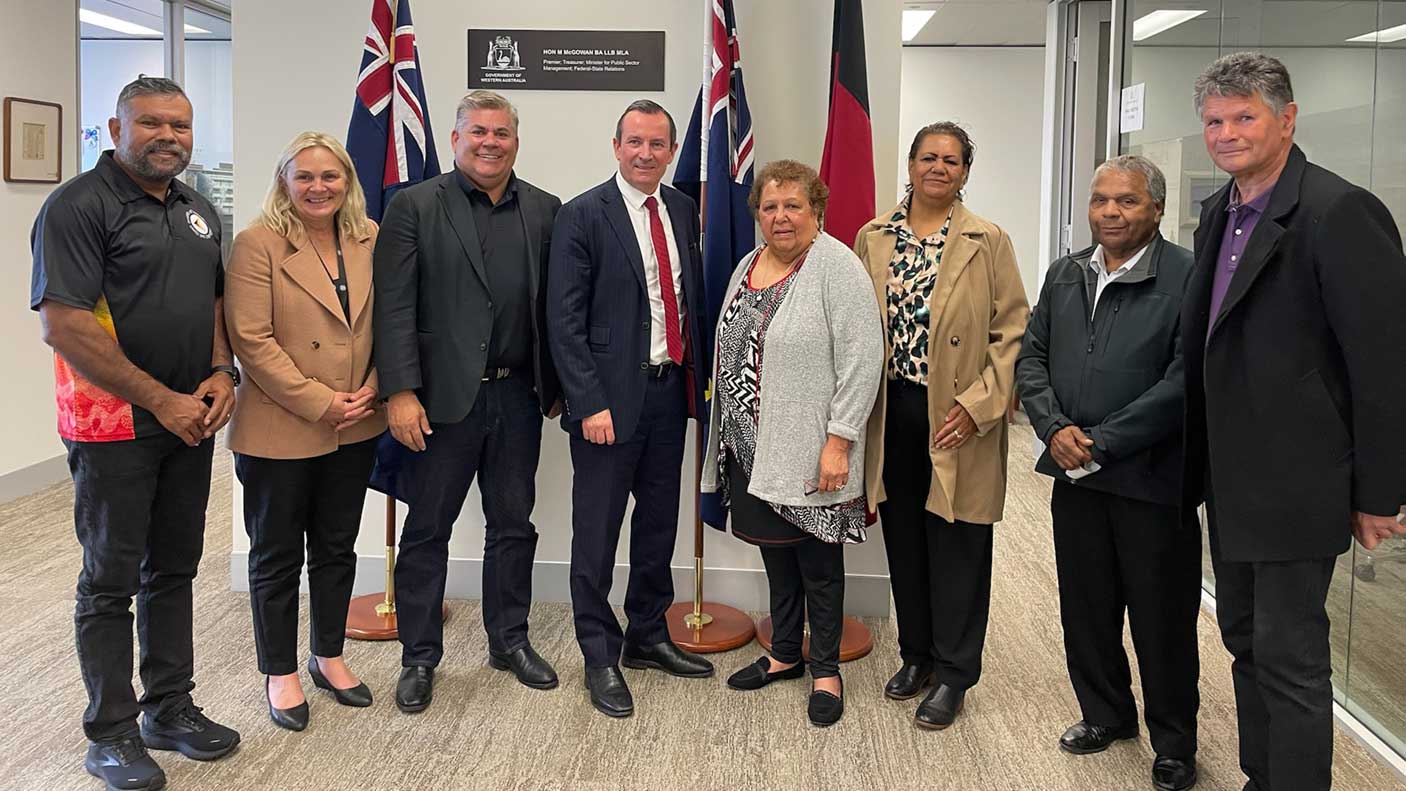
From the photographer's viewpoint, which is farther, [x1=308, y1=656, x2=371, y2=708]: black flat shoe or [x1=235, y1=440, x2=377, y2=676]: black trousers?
[x1=308, y1=656, x2=371, y2=708]: black flat shoe

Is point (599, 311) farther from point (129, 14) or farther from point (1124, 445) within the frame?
point (129, 14)

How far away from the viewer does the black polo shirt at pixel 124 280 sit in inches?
93.9

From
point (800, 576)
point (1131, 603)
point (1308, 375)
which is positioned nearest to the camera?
point (1308, 375)

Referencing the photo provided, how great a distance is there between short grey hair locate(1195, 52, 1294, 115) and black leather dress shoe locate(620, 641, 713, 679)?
7.06 ft

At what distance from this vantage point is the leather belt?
3.07 metres

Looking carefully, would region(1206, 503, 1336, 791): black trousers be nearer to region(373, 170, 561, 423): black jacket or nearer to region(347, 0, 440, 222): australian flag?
region(373, 170, 561, 423): black jacket

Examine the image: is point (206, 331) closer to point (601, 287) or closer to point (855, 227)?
point (601, 287)

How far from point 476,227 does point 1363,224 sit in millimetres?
2138

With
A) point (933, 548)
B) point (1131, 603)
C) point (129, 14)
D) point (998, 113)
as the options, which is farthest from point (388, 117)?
point (998, 113)

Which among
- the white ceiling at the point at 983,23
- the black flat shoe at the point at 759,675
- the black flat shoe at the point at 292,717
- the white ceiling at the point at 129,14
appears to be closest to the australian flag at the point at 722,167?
the black flat shoe at the point at 759,675

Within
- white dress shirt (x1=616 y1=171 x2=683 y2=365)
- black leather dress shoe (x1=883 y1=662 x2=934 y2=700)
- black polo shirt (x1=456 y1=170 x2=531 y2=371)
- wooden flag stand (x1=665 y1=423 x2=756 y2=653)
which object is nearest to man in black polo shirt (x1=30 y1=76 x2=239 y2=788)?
black polo shirt (x1=456 y1=170 x2=531 y2=371)

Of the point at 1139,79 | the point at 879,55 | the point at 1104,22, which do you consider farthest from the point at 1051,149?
the point at 879,55

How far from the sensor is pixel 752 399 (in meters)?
2.92

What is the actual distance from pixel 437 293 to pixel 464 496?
616mm
